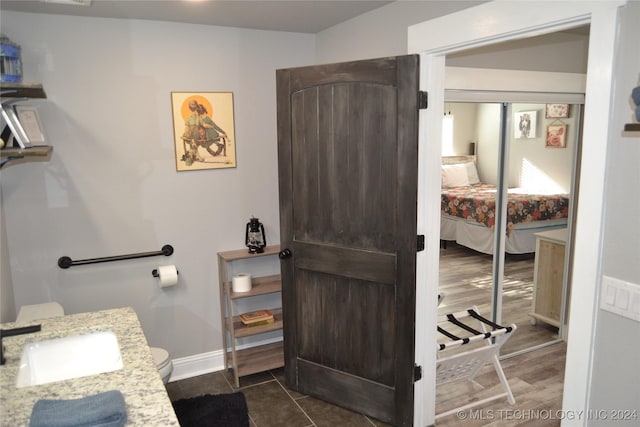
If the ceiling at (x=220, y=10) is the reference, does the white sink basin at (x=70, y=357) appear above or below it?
below

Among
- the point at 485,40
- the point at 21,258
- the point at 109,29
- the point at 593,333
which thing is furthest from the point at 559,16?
the point at 21,258

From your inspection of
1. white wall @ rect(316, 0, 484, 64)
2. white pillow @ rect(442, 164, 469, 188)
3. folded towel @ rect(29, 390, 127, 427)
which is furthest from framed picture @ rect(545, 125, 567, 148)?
folded towel @ rect(29, 390, 127, 427)

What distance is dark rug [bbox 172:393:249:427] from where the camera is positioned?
2.82 m

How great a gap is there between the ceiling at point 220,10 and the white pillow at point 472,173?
1868mm

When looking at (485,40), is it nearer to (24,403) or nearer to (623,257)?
(623,257)

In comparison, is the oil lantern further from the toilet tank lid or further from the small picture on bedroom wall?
the small picture on bedroom wall

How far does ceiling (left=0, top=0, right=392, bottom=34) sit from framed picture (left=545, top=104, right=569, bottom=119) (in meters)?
1.69

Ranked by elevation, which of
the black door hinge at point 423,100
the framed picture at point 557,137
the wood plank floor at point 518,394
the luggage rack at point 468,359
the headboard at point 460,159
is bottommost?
the wood plank floor at point 518,394

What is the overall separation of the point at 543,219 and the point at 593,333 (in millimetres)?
2430

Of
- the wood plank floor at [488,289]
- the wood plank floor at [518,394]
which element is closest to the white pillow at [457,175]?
the wood plank floor at [488,289]

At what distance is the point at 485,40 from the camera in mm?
2082

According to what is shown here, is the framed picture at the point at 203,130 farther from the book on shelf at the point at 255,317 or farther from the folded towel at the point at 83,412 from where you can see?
the folded towel at the point at 83,412

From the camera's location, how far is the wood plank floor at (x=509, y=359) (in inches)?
114

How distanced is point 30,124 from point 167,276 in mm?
1203
